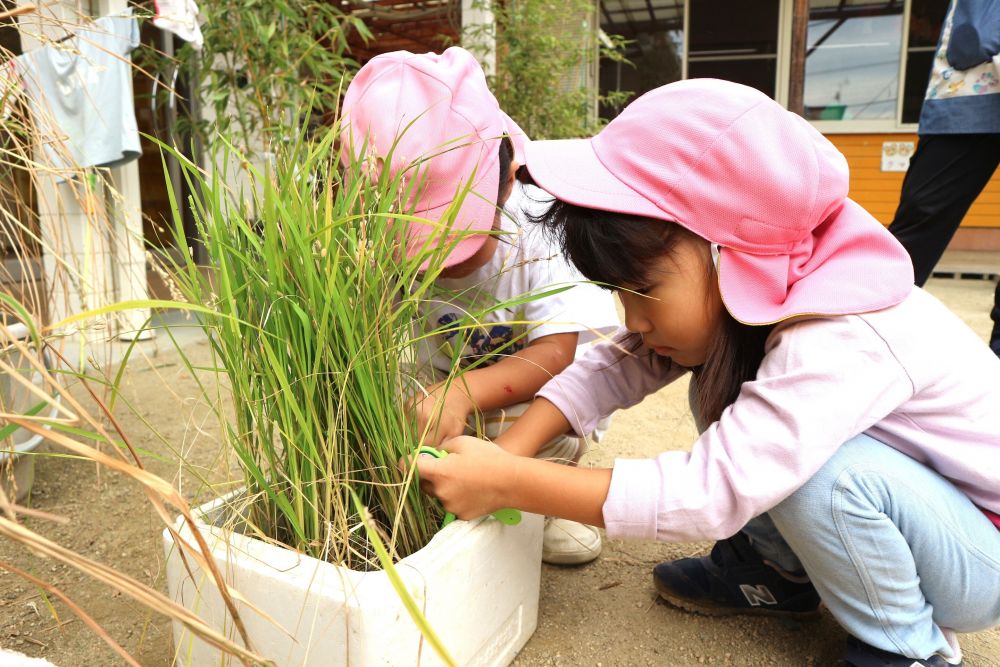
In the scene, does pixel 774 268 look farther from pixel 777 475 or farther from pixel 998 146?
pixel 998 146

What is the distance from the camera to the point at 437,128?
1169 millimetres

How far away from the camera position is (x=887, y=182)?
6285mm

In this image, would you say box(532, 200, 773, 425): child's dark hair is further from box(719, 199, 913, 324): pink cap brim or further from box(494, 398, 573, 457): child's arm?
box(494, 398, 573, 457): child's arm

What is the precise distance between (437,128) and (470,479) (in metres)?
0.56

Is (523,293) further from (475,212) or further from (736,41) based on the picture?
(736,41)

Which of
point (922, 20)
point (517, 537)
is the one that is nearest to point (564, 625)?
point (517, 537)

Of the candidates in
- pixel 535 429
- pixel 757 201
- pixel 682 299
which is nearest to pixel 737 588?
pixel 535 429

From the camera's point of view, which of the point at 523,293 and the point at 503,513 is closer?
the point at 503,513

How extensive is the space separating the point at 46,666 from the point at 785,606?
38.9 inches

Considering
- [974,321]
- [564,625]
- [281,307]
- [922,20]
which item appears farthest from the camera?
[922,20]

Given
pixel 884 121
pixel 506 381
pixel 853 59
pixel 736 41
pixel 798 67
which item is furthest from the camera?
pixel 736 41

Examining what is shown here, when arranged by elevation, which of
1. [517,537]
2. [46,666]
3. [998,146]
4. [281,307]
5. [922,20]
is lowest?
[517,537]

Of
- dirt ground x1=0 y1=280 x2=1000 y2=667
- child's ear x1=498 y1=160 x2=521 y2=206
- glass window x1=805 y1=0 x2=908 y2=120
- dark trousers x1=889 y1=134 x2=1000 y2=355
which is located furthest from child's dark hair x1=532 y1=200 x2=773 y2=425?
glass window x1=805 y1=0 x2=908 y2=120

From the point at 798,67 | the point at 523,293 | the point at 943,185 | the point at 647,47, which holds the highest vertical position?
the point at 647,47
